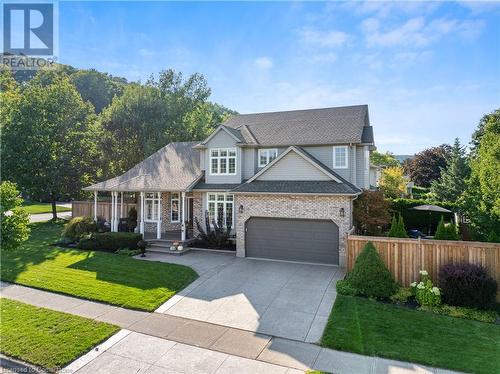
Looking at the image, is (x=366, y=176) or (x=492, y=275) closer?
(x=492, y=275)

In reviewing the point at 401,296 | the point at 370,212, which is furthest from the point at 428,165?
the point at 401,296

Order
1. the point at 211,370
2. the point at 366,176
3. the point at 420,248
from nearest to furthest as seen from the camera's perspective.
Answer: the point at 211,370
the point at 420,248
the point at 366,176

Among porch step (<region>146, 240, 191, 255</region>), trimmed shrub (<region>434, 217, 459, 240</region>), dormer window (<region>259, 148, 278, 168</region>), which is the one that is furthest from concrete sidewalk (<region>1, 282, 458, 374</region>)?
dormer window (<region>259, 148, 278, 168</region>)

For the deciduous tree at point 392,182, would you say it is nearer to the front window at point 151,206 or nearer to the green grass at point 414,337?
the front window at point 151,206

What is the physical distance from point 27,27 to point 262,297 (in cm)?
1538

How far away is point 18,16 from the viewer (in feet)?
45.0

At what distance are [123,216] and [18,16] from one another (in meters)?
13.0

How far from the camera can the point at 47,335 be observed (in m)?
8.15

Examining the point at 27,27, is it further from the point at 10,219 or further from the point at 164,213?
the point at 164,213

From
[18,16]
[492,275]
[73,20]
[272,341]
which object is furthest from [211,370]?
[18,16]

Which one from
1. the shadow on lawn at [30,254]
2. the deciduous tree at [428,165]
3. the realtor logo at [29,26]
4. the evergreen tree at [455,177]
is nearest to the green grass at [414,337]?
the shadow on lawn at [30,254]

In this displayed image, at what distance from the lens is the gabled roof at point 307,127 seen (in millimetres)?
18500

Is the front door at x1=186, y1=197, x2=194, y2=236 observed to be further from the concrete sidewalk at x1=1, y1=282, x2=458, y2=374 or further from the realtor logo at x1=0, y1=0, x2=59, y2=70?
the realtor logo at x1=0, y1=0, x2=59, y2=70

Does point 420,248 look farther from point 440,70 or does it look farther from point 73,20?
point 73,20
